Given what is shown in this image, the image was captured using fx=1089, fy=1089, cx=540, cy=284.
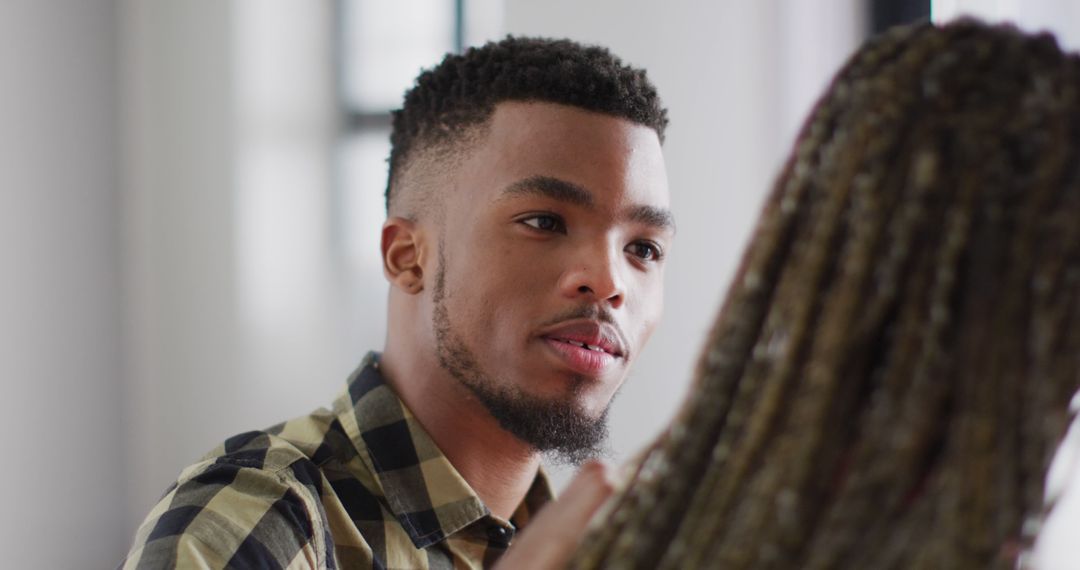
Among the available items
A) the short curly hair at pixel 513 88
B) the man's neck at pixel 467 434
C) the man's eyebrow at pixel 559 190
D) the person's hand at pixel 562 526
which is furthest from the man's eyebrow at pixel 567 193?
the person's hand at pixel 562 526

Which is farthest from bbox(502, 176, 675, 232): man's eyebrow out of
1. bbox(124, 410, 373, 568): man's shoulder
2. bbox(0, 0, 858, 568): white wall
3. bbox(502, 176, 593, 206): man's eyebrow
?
bbox(0, 0, 858, 568): white wall

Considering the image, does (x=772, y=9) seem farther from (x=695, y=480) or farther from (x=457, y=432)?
(x=695, y=480)

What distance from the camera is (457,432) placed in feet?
3.75

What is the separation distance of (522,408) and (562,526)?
1.83 ft

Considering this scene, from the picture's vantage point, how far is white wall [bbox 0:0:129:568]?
7.82ft

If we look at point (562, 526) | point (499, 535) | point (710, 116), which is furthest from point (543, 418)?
point (710, 116)

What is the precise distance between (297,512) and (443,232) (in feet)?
1.17

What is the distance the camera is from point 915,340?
1.36 feet

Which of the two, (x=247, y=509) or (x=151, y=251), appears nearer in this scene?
(x=247, y=509)

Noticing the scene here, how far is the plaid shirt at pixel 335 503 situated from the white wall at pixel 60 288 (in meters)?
1.54

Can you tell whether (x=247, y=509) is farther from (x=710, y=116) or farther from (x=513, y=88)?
(x=710, y=116)

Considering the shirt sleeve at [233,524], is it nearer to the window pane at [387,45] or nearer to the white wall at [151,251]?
the white wall at [151,251]

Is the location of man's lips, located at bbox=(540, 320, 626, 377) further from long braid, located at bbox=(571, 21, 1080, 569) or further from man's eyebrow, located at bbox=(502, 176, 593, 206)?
long braid, located at bbox=(571, 21, 1080, 569)

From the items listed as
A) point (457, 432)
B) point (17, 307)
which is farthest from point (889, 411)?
point (17, 307)
